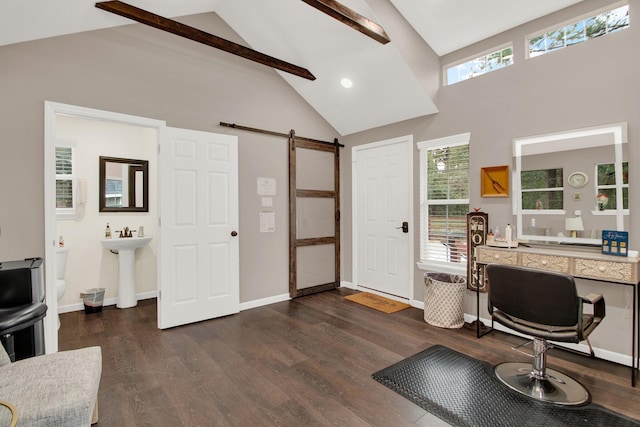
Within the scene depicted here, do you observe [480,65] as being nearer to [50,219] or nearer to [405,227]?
[405,227]

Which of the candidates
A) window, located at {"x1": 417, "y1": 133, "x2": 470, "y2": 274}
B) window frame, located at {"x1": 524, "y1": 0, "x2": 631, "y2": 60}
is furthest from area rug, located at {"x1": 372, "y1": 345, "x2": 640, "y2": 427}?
window frame, located at {"x1": 524, "y1": 0, "x2": 631, "y2": 60}

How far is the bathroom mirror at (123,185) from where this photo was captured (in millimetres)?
4215

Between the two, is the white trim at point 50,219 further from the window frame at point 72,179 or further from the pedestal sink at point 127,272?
the window frame at point 72,179

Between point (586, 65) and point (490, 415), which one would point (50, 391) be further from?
point (586, 65)

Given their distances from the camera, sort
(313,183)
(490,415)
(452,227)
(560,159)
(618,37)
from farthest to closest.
→ (313,183), (452,227), (560,159), (618,37), (490,415)

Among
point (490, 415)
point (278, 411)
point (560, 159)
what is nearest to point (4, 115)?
point (278, 411)

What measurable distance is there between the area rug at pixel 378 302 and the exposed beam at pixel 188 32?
3.04 meters

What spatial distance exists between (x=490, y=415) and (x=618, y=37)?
308 cm

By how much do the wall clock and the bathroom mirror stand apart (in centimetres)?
502

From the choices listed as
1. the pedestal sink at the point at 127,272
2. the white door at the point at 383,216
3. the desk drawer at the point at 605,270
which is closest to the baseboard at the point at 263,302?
the white door at the point at 383,216

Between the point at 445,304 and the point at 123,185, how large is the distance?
4371mm

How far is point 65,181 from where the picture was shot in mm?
3977

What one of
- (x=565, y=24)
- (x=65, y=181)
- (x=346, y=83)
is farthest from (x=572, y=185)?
(x=65, y=181)

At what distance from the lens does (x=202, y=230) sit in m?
3.61
